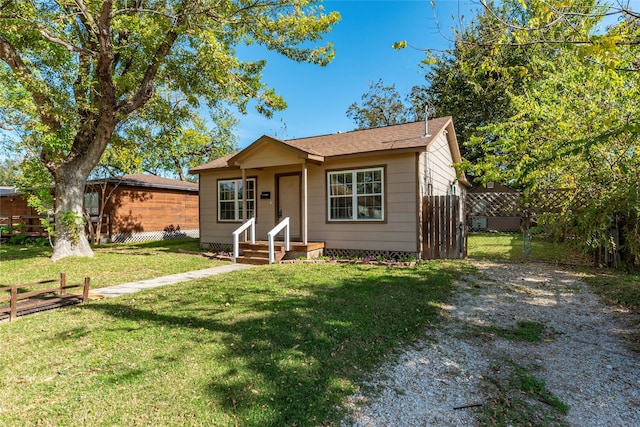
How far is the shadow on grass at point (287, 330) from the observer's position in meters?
2.55

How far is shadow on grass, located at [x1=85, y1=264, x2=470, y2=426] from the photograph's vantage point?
101 inches

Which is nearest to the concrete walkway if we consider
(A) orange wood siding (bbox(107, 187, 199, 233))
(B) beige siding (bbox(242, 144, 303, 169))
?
(B) beige siding (bbox(242, 144, 303, 169))

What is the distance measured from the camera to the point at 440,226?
29.8ft

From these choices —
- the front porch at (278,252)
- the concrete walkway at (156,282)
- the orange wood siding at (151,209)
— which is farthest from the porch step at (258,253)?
the orange wood siding at (151,209)

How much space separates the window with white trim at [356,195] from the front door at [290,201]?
1297 millimetres

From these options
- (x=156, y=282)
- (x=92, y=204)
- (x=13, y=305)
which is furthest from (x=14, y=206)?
(x=13, y=305)

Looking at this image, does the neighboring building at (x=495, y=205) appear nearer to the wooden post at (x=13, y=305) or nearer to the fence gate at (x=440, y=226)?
the fence gate at (x=440, y=226)

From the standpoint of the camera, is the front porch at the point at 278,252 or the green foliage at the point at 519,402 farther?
Result: the front porch at the point at 278,252

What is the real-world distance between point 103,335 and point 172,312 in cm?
91

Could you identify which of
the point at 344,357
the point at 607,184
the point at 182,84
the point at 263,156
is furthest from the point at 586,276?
the point at 182,84

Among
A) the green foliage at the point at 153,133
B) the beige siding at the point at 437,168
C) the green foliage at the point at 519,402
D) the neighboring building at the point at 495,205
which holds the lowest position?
the green foliage at the point at 519,402

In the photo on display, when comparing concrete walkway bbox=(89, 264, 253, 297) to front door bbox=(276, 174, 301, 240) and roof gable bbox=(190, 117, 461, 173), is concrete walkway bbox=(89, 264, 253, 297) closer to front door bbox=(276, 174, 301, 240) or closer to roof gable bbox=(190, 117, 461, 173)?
front door bbox=(276, 174, 301, 240)

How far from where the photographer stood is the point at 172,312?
4.52 metres

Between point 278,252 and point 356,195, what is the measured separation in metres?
2.83
